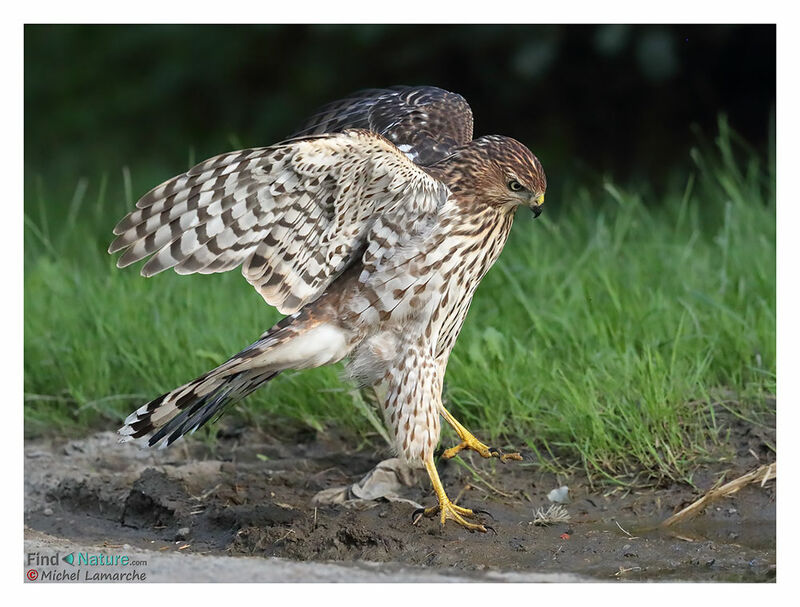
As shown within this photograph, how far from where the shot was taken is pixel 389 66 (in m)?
8.52

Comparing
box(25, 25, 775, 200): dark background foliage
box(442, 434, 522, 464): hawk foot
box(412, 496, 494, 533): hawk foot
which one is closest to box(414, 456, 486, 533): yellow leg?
box(412, 496, 494, 533): hawk foot

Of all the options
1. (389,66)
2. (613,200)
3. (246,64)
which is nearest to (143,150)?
(246,64)

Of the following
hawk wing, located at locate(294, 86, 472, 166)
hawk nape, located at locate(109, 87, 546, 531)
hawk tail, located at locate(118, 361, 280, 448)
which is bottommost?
hawk tail, located at locate(118, 361, 280, 448)

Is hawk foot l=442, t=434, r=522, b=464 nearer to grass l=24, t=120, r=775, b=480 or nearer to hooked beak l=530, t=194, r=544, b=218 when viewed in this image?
grass l=24, t=120, r=775, b=480

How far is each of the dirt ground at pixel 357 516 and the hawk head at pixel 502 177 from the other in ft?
3.79

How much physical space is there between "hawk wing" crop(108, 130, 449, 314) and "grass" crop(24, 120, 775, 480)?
2.73 feet

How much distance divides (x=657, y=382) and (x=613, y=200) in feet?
10.6

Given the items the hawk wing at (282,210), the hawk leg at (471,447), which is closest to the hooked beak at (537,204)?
the hawk wing at (282,210)

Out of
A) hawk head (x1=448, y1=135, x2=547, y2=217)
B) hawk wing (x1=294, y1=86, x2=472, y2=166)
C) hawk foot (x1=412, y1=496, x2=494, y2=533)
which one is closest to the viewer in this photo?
hawk foot (x1=412, y1=496, x2=494, y2=533)

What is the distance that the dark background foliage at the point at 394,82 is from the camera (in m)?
7.64

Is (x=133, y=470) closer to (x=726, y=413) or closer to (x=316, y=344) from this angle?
(x=316, y=344)

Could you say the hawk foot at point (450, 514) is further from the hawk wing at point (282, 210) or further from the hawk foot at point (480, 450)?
the hawk wing at point (282, 210)

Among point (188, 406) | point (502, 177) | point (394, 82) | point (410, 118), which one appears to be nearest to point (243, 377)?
point (188, 406)

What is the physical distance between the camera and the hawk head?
4.25 m
